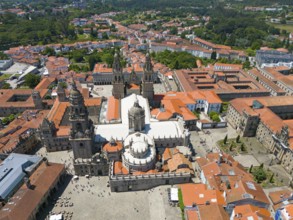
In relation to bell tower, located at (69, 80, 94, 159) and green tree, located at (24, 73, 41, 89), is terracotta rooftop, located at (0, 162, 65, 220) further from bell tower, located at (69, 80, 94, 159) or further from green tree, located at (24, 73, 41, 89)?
green tree, located at (24, 73, 41, 89)

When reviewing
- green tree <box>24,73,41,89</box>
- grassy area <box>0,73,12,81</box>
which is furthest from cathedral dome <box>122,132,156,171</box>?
grassy area <box>0,73,12,81</box>

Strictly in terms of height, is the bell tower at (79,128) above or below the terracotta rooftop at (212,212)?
above

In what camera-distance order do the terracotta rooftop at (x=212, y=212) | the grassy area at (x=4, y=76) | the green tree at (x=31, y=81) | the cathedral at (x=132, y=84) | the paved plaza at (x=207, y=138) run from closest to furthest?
the terracotta rooftop at (x=212, y=212) → the paved plaza at (x=207, y=138) → the cathedral at (x=132, y=84) → the green tree at (x=31, y=81) → the grassy area at (x=4, y=76)

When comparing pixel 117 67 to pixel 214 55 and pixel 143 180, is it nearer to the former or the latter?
pixel 143 180

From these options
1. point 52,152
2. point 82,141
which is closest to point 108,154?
point 82,141

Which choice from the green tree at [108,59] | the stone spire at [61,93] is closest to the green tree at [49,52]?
the green tree at [108,59]

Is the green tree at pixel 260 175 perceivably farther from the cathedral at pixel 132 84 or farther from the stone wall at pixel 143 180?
the cathedral at pixel 132 84
